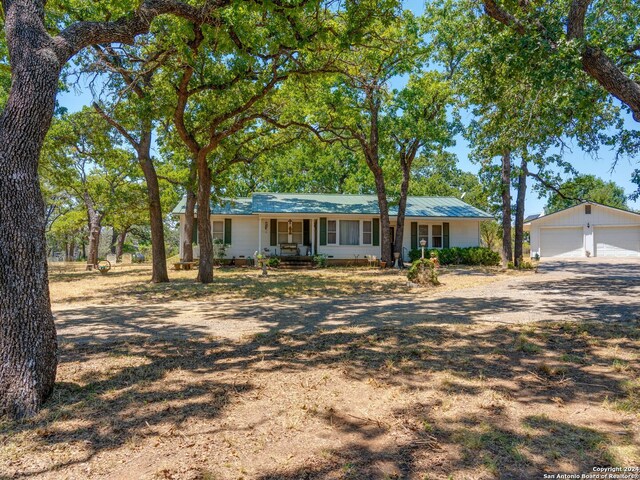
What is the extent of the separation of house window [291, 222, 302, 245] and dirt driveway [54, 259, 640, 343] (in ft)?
39.2

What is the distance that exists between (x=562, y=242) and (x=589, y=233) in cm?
166

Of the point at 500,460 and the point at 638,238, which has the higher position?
the point at 638,238

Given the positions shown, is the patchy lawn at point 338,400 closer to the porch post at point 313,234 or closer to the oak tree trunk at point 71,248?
the porch post at point 313,234

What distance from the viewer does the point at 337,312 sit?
7.70 meters

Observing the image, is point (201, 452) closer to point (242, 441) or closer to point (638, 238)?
point (242, 441)

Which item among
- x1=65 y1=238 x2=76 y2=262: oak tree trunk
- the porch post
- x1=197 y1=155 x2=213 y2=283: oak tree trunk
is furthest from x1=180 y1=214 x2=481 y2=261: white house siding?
x1=65 y1=238 x2=76 y2=262: oak tree trunk

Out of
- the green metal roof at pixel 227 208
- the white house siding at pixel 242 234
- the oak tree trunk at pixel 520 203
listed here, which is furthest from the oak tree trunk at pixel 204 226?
the oak tree trunk at pixel 520 203

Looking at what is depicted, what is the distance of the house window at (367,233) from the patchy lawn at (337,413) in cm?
1670

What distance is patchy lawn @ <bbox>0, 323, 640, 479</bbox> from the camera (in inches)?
98.9

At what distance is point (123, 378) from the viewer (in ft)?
13.3

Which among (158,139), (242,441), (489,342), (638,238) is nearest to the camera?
(242,441)

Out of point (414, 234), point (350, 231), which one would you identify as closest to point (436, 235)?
point (414, 234)

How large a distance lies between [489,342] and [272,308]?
4535 millimetres

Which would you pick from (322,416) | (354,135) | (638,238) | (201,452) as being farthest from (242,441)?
(638,238)
